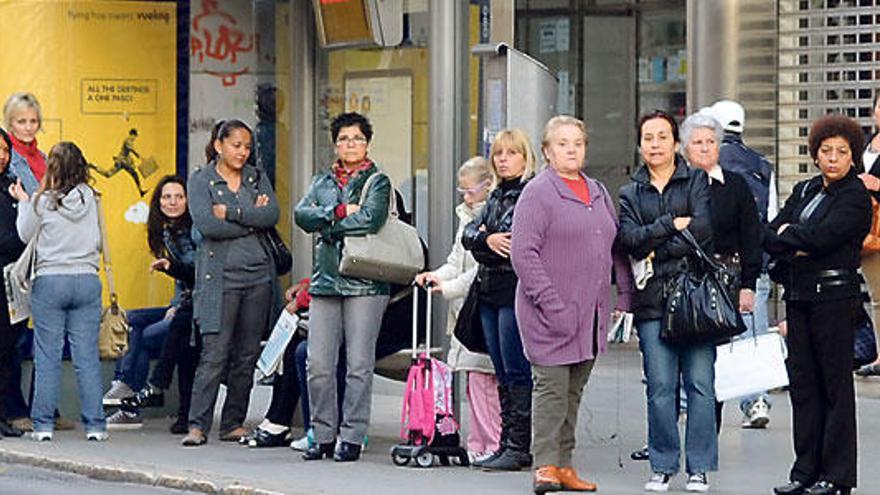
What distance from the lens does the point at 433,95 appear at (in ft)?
39.3

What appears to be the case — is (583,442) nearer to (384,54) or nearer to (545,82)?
(545,82)

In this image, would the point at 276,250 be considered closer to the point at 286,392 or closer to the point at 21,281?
the point at 286,392

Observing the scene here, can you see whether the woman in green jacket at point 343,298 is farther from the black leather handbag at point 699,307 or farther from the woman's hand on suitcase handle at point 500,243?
the black leather handbag at point 699,307

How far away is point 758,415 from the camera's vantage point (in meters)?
12.8

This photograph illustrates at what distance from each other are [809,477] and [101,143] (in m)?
5.75

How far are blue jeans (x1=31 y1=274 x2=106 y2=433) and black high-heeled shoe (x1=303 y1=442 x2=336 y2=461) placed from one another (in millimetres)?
1580

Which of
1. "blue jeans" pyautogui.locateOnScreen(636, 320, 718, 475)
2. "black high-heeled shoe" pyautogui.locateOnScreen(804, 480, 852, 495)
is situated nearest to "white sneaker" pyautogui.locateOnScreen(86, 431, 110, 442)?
"blue jeans" pyautogui.locateOnScreen(636, 320, 718, 475)

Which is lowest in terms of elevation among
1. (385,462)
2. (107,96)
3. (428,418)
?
(385,462)

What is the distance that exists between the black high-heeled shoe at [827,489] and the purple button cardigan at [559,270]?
4.03 ft

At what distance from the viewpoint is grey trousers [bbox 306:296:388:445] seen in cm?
1150

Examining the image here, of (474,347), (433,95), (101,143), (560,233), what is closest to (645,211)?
(560,233)

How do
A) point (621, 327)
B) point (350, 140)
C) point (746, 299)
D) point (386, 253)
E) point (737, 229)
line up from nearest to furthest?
point (621, 327)
point (746, 299)
point (737, 229)
point (386, 253)
point (350, 140)

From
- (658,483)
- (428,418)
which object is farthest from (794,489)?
(428,418)

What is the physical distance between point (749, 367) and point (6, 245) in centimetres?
460
